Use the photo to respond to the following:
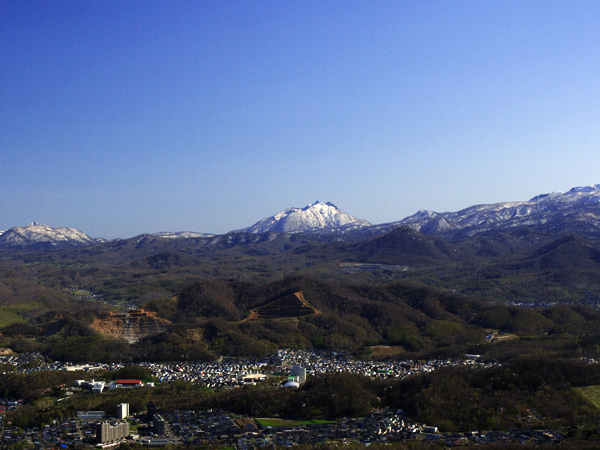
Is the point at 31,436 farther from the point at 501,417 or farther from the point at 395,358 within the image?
the point at 395,358

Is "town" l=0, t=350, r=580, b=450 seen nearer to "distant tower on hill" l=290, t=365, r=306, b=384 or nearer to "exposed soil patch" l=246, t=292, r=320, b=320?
"distant tower on hill" l=290, t=365, r=306, b=384

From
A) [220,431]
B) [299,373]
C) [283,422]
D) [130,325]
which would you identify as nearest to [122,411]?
[220,431]

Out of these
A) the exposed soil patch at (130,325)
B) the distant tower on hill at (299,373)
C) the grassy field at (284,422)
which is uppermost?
the exposed soil patch at (130,325)

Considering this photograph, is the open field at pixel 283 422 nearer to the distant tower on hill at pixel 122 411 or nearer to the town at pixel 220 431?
the town at pixel 220 431

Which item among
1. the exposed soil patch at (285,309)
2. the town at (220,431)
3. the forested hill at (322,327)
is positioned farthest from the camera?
the exposed soil patch at (285,309)

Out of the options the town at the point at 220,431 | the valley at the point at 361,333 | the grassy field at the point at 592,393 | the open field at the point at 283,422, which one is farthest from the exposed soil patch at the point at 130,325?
the grassy field at the point at 592,393

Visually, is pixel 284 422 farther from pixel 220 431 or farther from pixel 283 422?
pixel 220 431

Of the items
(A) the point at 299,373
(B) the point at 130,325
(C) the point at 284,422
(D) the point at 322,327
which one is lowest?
(C) the point at 284,422

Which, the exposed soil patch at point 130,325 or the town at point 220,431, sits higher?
the exposed soil patch at point 130,325

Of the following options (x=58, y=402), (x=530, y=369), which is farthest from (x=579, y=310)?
(x=58, y=402)
